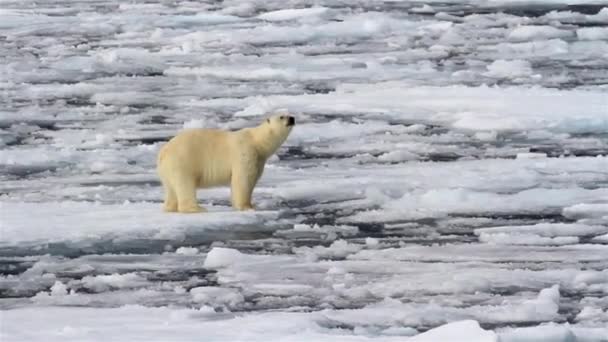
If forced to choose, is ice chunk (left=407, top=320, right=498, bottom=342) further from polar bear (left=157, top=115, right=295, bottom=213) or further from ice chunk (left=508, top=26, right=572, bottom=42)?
ice chunk (left=508, top=26, right=572, bottom=42)

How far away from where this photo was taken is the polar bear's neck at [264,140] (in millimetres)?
6781

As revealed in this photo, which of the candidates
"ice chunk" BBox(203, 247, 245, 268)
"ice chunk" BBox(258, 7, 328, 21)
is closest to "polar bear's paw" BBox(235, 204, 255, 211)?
"ice chunk" BBox(203, 247, 245, 268)

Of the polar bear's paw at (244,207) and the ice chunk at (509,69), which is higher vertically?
the polar bear's paw at (244,207)

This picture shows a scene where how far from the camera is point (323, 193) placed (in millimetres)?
7039

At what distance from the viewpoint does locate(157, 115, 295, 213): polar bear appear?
257 inches

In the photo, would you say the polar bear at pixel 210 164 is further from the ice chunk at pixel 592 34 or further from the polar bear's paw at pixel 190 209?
the ice chunk at pixel 592 34

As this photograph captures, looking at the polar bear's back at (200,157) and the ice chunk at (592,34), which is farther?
the ice chunk at (592,34)

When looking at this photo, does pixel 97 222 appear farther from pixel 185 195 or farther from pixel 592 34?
pixel 592 34

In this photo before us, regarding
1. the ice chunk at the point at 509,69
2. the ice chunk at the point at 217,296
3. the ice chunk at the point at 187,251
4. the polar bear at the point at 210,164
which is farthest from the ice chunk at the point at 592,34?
the ice chunk at the point at 217,296

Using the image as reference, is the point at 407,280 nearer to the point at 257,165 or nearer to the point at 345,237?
the point at 345,237

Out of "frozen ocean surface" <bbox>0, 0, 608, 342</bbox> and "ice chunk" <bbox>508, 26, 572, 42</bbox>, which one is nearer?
"frozen ocean surface" <bbox>0, 0, 608, 342</bbox>

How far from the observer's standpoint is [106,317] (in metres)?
4.63

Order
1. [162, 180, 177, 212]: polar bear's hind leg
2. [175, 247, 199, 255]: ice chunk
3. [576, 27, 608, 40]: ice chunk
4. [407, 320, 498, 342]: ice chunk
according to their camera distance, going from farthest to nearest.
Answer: [576, 27, 608, 40]: ice chunk → [162, 180, 177, 212]: polar bear's hind leg → [175, 247, 199, 255]: ice chunk → [407, 320, 498, 342]: ice chunk

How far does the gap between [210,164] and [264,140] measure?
0.95ft
